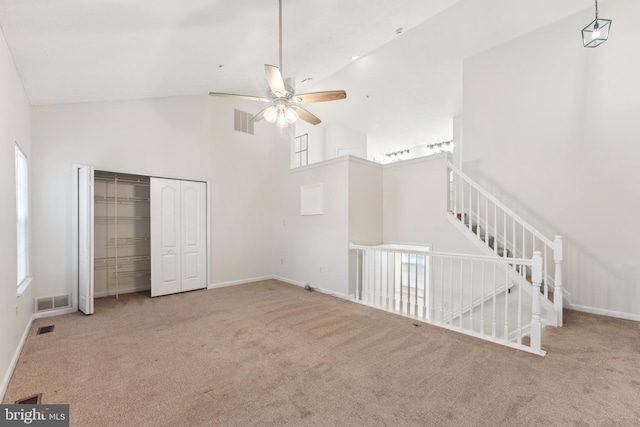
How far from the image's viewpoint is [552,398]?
195cm

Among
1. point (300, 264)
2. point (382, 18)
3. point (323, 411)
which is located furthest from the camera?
point (300, 264)

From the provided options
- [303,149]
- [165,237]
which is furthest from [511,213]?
[303,149]

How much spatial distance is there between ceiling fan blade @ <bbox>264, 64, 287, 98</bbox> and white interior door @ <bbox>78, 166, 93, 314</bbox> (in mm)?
2953

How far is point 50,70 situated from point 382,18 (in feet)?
13.2

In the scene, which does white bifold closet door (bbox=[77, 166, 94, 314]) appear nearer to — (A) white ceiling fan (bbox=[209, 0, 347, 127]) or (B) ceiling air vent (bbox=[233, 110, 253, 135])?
(A) white ceiling fan (bbox=[209, 0, 347, 127])

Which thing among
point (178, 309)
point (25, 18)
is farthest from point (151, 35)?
point (178, 309)

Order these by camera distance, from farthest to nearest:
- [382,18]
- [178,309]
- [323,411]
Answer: [178,309], [382,18], [323,411]

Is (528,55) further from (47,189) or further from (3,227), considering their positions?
(47,189)

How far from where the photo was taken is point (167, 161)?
488cm

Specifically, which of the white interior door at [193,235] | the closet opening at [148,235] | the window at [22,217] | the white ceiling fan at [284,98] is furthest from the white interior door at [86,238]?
the white ceiling fan at [284,98]

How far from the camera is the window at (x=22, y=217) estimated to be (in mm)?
3232

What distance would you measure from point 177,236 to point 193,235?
28 cm

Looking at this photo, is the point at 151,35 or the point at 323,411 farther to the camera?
the point at 151,35

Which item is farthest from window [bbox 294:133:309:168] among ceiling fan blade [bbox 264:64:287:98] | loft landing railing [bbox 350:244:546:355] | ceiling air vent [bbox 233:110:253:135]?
ceiling fan blade [bbox 264:64:287:98]
